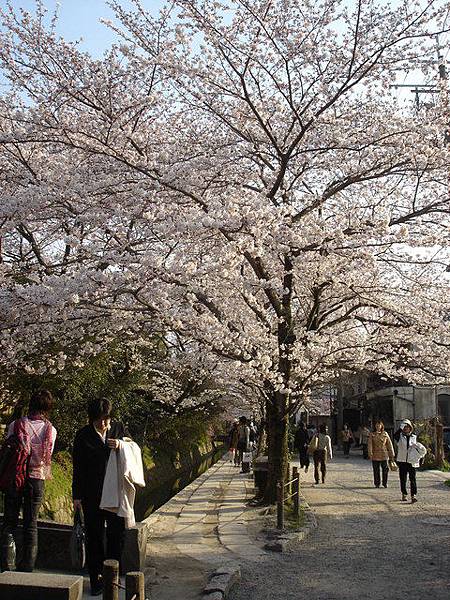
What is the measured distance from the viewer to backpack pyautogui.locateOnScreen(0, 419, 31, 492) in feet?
16.6

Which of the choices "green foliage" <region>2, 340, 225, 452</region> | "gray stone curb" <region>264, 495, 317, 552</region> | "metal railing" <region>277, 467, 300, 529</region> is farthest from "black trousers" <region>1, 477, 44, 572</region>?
"green foliage" <region>2, 340, 225, 452</region>

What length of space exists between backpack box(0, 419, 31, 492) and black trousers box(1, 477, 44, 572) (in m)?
0.07

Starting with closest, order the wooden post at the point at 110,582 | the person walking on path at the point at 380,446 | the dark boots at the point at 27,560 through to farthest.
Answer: the wooden post at the point at 110,582
the dark boots at the point at 27,560
the person walking on path at the point at 380,446

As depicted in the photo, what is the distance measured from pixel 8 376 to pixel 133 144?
4601 mm

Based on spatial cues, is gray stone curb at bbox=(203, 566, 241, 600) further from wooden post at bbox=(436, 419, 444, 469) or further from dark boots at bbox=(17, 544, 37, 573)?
wooden post at bbox=(436, 419, 444, 469)

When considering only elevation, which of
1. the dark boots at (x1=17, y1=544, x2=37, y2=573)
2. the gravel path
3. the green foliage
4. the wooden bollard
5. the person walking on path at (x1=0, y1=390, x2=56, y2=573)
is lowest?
the gravel path

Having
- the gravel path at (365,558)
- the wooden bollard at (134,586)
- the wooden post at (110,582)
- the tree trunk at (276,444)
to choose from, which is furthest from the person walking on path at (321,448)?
the wooden post at (110,582)

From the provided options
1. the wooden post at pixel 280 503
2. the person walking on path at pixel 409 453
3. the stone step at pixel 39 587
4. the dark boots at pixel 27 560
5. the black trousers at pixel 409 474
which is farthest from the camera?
the black trousers at pixel 409 474

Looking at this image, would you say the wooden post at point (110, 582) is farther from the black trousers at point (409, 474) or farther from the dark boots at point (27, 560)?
the black trousers at point (409, 474)

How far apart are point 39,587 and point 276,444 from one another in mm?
7063

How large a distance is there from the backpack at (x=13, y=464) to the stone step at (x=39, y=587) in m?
0.85

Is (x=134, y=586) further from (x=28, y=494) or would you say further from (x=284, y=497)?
(x=284, y=497)

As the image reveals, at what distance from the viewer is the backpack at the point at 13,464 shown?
5066mm

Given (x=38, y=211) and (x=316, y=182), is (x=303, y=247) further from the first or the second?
(x=38, y=211)
